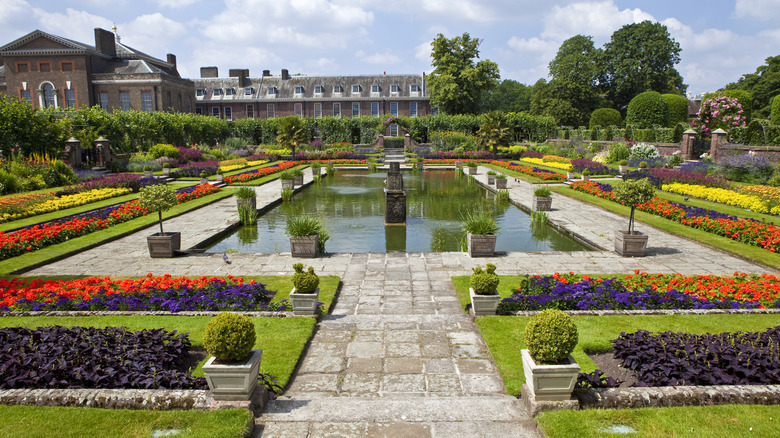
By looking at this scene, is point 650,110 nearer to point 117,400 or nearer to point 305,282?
point 305,282

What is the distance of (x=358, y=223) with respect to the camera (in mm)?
15312

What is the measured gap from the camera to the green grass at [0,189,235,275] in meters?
9.91

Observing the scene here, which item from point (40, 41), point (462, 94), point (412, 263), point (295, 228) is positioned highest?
point (40, 41)

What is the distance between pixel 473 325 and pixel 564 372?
7.99 ft

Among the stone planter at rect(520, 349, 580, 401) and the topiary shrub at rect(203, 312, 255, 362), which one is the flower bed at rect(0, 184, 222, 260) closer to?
the topiary shrub at rect(203, 312, 255, 362)

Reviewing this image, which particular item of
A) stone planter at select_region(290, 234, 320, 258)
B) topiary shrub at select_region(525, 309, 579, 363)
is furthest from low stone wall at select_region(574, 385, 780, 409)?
stone planter at select_region(290, 234, 320, 258)

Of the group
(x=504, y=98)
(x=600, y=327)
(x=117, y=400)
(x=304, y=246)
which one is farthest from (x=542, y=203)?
(x=504, y=98)

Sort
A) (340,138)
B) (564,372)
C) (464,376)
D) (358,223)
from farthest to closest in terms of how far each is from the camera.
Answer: (340,138), (358,223), (464,376), (564,372)

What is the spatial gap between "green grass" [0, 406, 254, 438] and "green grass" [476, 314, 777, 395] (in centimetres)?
295

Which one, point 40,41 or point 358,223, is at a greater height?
point 40,41

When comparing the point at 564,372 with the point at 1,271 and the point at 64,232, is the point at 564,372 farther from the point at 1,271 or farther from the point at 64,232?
the point at 64,232

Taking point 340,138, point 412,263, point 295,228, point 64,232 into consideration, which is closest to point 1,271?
point 64,232

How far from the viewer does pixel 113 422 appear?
4.04 m

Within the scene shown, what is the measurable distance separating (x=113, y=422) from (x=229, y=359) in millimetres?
1066
